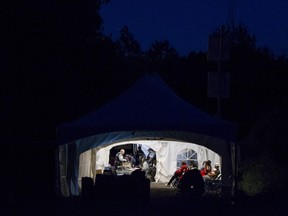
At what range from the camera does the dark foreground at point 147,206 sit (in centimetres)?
1364

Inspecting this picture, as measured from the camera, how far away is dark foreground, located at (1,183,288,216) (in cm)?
1364

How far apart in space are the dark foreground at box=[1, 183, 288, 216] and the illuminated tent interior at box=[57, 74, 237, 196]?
1.25m

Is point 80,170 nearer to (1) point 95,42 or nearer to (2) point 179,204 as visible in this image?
(2) point 179,204

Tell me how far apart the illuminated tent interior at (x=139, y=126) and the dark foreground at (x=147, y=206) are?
1.25 m

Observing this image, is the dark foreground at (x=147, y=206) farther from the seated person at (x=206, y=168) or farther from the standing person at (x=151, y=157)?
the standing person at (x=151, y=157)

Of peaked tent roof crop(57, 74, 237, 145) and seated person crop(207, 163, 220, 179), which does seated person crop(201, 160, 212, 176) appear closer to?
seated person crop(207, 163, 220, 179)

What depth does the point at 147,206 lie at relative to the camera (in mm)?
15312

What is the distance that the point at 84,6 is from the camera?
26.6 meters

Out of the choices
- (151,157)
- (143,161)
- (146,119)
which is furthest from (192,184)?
(143,161)

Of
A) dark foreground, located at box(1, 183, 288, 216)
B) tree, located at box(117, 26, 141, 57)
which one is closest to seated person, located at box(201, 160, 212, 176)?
dark foreground, located at box(1, 183, 288, 216)

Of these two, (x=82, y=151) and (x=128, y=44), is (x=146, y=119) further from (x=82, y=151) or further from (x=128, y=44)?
(x=128, y=44)

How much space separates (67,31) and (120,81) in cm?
635

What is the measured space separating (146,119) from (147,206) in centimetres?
244

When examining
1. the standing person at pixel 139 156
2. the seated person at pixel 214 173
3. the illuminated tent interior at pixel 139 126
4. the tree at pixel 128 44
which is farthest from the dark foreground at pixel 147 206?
the tree at pixel 128 44
